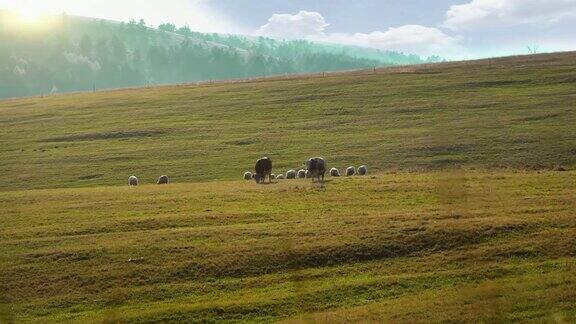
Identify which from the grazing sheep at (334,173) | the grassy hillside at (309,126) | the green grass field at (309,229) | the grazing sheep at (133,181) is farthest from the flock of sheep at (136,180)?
the grazing sheep at (334,173)

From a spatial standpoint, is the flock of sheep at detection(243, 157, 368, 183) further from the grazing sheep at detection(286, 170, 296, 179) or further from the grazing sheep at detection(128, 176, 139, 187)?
the grazing sheep at detection(128, 176, 139, 187)

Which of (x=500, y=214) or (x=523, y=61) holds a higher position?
(x=523, y=61)

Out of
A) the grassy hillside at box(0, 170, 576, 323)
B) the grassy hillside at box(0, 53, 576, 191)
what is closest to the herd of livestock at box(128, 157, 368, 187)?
the grassy hillside at box(0, 53, 576, 191)

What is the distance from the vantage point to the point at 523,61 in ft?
324

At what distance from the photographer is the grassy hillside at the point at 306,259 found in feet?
67.5

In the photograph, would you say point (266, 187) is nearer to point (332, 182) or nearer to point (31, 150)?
point (332, 182)

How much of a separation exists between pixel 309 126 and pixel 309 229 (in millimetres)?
42627

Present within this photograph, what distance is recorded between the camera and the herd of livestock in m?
41.8

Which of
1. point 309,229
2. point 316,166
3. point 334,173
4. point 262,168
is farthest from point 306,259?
point 334,173

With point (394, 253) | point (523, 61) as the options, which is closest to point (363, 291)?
→ point (394, 253)

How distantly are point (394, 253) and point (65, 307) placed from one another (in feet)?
40.8

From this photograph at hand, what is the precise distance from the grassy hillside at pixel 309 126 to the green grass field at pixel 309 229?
1.29 feet

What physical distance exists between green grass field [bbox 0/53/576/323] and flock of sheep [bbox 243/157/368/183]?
1168 mm

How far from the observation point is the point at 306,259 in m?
24.3
